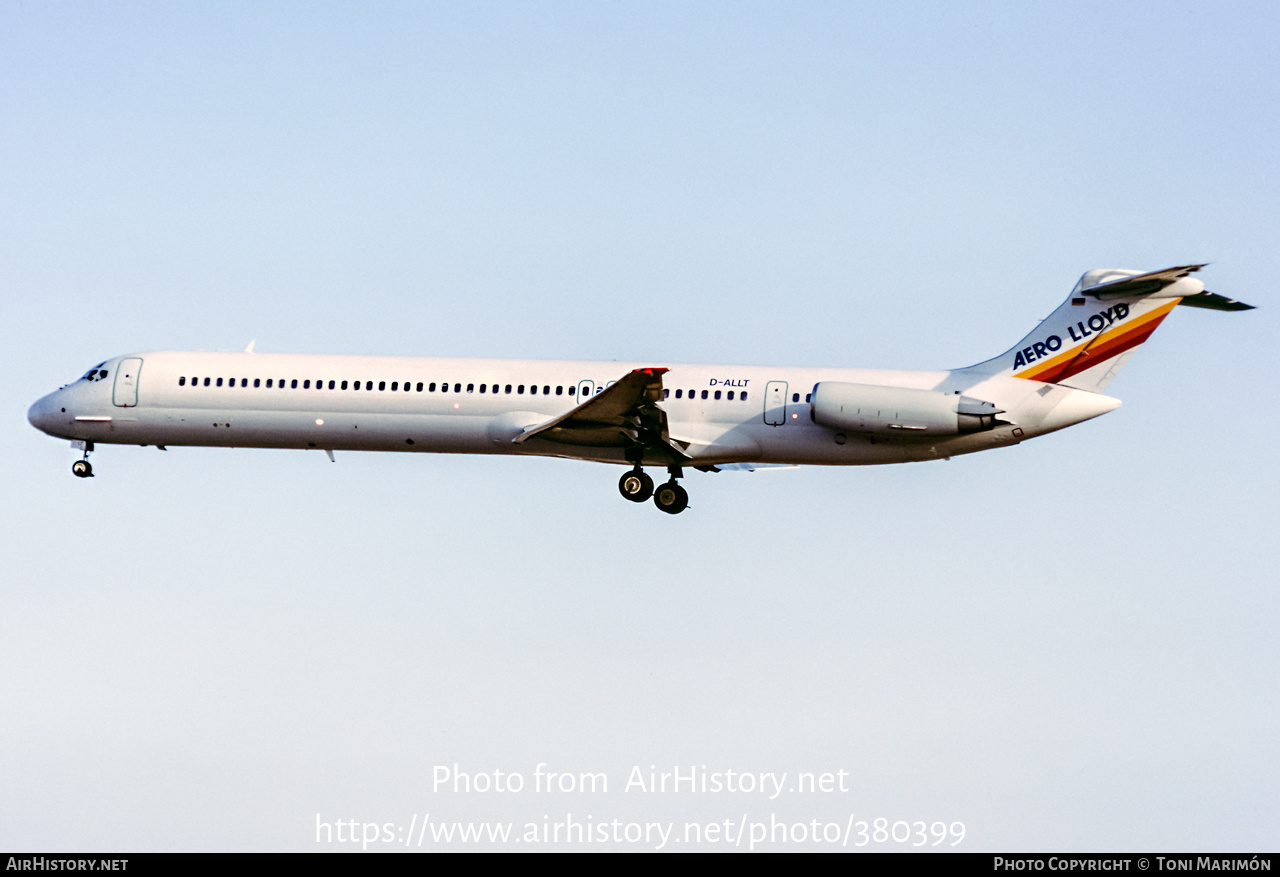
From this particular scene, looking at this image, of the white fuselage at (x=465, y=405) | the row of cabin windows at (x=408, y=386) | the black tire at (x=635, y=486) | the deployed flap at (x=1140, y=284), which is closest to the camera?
the deployed flap at (x=1140, y=284)

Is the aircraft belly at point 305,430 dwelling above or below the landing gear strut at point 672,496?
above

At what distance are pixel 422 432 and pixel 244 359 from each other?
432cm

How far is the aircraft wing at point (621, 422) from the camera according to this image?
2630 centimetres

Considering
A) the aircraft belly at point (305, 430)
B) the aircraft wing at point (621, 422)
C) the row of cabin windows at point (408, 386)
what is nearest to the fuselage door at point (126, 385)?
the aircraft belly at point (305, 430)

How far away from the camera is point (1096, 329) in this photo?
27266mm

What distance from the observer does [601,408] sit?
2686 centimetres

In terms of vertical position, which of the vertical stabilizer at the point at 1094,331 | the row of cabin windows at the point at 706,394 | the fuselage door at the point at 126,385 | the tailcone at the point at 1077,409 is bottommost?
the tailcone at the point at 1077,409

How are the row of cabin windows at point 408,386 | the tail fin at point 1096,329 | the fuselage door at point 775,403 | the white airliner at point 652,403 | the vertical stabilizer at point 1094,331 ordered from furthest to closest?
the row of cabin windows at point 408,386 → the fuselage door at point 775,403 → the vertical stabilizer at point 1094,331 → the tail fin at point 1096,329 → the white airliner at point 652,403

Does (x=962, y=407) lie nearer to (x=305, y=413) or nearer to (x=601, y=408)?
(x=601, y=408)

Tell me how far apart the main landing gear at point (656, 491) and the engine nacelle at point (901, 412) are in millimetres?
3642

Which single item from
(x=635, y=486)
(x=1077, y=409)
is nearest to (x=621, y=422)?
(x=635, y=486)

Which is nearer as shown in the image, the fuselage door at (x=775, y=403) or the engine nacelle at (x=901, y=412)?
the engine nacelle at (x=901, y=412)

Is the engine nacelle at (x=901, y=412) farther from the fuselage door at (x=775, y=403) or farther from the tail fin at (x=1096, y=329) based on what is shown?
the tail fin at (x=1096, y=329)
